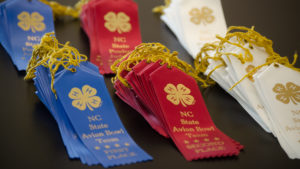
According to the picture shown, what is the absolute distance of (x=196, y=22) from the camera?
2166mm

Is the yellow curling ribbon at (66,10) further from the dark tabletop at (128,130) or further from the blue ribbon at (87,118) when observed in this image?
the blue ribbon at (87,118)

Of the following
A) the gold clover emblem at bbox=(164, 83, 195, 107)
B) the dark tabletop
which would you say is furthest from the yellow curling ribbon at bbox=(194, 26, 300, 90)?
the gold clover emblem at bbox=(164, 83, 195, 107)

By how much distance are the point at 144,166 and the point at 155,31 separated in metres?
1.12

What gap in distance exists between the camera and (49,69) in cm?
154

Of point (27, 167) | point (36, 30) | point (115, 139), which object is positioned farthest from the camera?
point (36, 30)

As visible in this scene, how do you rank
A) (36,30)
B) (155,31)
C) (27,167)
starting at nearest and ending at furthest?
(27,167)
(36,30)
(155,31)

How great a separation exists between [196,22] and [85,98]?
908 mm

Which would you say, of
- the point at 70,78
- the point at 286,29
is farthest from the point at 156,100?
the point at 286,29

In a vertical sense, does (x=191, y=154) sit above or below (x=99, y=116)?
below

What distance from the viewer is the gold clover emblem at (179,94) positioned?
1.50 m

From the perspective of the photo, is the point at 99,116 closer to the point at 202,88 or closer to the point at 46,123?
the point at 46,123

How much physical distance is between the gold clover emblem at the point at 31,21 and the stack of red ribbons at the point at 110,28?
0.75ft

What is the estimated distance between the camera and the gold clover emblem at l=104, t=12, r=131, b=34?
205cm

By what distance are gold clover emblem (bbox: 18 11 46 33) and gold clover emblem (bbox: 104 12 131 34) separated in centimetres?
30
